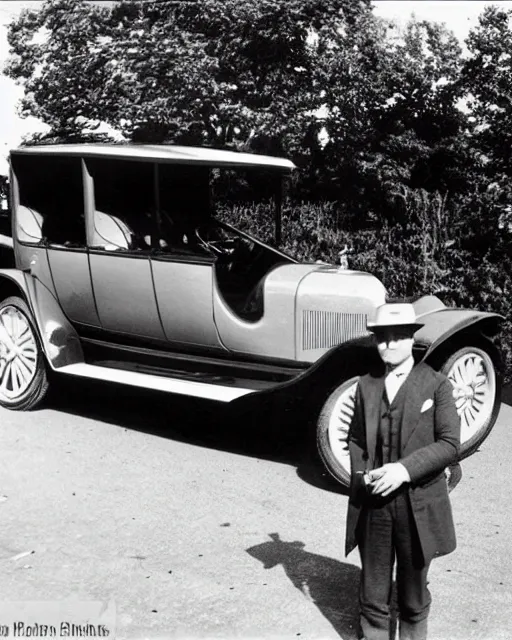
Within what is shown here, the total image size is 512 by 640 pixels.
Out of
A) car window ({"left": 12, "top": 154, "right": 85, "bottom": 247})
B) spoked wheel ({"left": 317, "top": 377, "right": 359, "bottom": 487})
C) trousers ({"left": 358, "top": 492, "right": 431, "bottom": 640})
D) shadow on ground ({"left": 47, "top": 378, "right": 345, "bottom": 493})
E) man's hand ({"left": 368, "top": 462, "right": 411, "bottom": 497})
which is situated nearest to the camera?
man's hand ({"left": 368, "top": 462, "right": 411, "bottom": 497})

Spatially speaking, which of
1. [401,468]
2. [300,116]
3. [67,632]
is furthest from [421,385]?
[300,116]

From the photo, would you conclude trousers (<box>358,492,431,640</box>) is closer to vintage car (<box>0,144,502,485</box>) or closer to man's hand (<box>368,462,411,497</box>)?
man's hand (<box>368,462,411,497</box>)

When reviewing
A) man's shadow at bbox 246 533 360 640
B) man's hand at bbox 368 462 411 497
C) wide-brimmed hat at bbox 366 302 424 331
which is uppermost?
wide-brimmed hat at bbox 366 302 424 331

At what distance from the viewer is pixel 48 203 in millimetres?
7809

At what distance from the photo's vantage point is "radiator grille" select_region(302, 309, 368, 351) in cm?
607

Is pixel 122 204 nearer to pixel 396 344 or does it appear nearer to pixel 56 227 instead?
pixel 56 227

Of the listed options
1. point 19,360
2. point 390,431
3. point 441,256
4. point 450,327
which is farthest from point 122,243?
point 390,431

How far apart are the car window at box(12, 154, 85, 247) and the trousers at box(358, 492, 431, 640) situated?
4815 mm

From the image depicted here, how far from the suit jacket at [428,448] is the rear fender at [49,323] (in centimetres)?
430

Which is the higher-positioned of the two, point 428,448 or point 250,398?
point 428,448

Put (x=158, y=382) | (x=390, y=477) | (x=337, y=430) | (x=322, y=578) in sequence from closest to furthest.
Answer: (x=390, y=477), (x=322, y=578), (x=337, y=430), (x=158, y=382)

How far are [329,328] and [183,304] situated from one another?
3.85 ft

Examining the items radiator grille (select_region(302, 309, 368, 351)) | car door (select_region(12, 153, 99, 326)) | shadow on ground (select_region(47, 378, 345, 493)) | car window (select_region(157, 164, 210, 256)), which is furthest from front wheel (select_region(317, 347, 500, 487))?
car door (select_region(12, 153, 99, 326))

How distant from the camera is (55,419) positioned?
7.32 m
